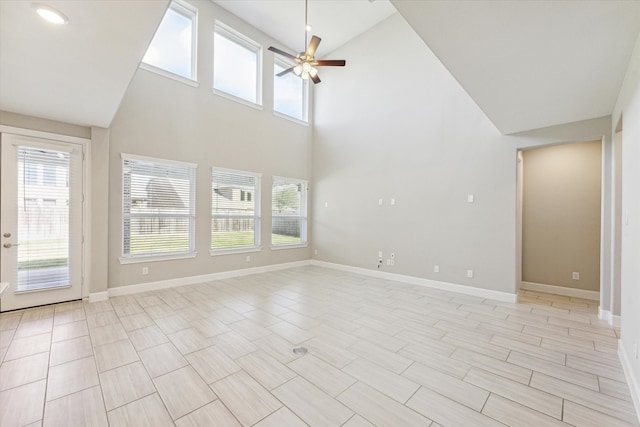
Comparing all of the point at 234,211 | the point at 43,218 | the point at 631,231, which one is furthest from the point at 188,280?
the point at 631,231

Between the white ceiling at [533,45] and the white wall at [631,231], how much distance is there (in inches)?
9.1

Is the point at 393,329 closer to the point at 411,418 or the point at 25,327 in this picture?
the point at 411,418

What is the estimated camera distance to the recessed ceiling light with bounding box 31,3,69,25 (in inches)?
67.5

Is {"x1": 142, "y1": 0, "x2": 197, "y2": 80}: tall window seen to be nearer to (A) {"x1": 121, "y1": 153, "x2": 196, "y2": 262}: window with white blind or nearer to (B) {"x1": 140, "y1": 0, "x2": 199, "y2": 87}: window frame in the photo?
(B) {"x1": 140, "y1": 0, "x2": 199, "y2": 87}: window frame

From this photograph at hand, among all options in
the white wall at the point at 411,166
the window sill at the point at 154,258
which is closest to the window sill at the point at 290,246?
the white wall at the point at 411,166

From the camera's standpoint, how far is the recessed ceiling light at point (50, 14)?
5.63 feet

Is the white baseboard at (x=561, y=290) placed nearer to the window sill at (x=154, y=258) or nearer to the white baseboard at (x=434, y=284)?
the white baseboard at (x=434, y=284)

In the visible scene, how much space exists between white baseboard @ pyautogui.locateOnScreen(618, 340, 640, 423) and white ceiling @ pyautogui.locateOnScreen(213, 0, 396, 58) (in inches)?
251

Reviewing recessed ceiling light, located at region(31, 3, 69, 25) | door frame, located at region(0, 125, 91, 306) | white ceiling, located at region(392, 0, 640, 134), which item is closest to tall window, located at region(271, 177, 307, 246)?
door frame, located at region(0, 125, 91, 306)

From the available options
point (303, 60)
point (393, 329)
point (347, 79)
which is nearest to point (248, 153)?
point (303, 60)

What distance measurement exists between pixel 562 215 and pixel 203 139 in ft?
22.0

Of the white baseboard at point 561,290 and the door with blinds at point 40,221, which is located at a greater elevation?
the door with blinds at point 40,221

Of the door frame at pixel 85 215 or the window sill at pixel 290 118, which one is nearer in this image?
the door frame at pixel 85 215

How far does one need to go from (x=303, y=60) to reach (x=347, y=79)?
102 inches
